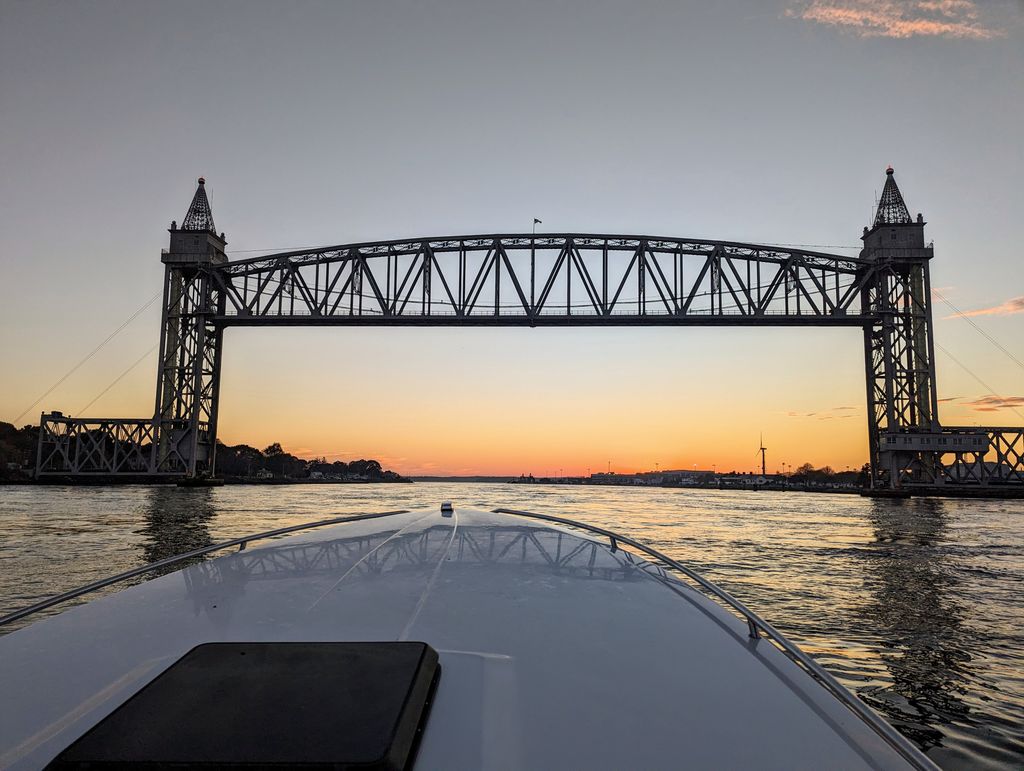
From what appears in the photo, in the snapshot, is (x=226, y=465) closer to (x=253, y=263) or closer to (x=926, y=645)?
(x=253, y=263)

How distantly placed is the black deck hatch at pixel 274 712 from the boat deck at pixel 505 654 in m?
0.13

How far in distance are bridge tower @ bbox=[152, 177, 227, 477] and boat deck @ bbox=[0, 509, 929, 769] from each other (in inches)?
1883

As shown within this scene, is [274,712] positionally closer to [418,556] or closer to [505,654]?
[505,654]

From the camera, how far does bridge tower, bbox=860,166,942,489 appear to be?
144 feet

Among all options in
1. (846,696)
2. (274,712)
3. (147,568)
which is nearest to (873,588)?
(846,696)

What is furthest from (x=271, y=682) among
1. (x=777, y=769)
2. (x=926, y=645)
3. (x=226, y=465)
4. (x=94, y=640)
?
(x=226, y=465)

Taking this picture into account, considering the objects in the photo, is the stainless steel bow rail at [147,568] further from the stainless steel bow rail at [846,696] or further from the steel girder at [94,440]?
the steel girder at [94,440]

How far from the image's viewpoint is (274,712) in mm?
1403

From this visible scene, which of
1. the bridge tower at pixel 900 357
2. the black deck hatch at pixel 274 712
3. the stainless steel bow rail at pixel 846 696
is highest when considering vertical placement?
the bridge tower at pixel 900 357

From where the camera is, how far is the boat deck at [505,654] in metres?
1.53

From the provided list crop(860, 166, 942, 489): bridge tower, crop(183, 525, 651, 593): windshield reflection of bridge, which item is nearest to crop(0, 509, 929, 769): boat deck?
crop(183, 525, 651, 593): windshield reflection of bridge

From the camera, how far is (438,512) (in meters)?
4.75

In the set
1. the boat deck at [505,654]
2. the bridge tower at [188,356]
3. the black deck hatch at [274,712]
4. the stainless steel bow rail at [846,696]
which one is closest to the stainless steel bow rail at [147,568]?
the boat deck at [505,654]

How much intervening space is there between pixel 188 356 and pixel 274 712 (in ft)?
170
